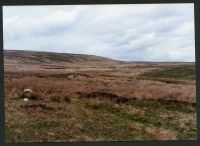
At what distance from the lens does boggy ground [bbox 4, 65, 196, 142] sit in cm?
Answer: 727

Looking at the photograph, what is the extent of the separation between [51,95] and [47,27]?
95 cm

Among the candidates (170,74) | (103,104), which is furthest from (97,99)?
(170,74)

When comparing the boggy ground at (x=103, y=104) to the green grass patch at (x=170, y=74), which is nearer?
the boggy ground at (x=103, y=104)

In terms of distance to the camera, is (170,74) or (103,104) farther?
(170,74)

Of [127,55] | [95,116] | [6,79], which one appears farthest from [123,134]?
[6,79]

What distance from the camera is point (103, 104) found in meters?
7.43

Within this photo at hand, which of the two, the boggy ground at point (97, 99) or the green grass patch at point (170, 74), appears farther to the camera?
the green grass patch at point (170, 74)

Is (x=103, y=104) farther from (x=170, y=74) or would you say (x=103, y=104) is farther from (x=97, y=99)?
(x=170, y=74)

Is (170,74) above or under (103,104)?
above

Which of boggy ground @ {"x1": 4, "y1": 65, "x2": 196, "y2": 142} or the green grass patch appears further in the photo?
the green grass patch

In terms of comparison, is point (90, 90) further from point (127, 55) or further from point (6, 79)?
point (6, 79)

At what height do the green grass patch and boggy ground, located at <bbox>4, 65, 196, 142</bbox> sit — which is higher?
the green grass patch

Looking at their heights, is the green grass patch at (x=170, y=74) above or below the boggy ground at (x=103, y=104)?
above

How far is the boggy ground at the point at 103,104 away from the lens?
7.27 metres
